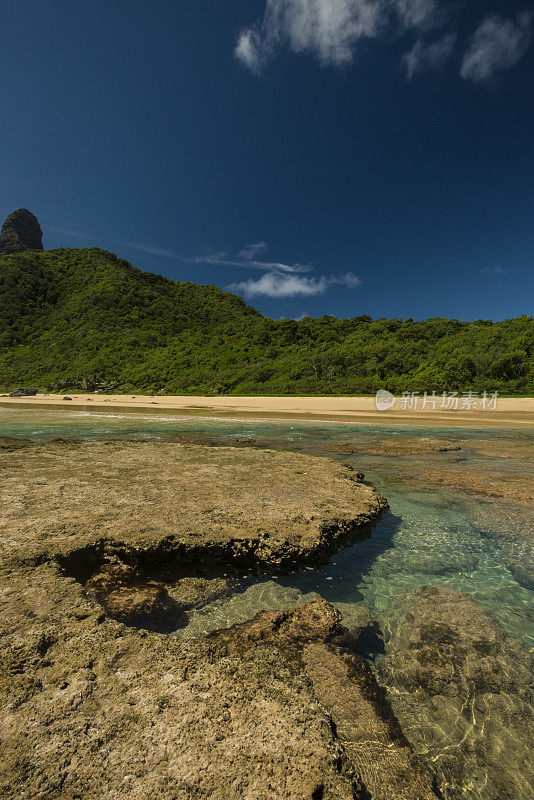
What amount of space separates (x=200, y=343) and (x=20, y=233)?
295 feet

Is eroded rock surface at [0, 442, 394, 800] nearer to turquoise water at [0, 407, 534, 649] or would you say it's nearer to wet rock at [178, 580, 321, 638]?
wet rock at [178, 580, 321, 638]

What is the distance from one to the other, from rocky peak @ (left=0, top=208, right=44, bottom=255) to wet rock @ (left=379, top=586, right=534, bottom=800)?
452 feet

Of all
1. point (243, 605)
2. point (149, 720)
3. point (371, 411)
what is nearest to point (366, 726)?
point (149, 720)

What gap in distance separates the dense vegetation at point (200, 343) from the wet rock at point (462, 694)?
3672 centimetres

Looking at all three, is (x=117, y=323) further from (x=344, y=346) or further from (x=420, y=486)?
(x=420, y=486)

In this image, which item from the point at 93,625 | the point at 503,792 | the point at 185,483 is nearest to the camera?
the point at 503,792

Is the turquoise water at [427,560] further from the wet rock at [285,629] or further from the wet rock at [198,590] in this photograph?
the wet rock at [285,629]

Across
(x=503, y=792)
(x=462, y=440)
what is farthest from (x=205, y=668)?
(x=462, y=440)

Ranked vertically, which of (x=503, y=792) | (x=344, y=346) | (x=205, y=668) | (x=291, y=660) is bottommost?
(x=503, y=792)

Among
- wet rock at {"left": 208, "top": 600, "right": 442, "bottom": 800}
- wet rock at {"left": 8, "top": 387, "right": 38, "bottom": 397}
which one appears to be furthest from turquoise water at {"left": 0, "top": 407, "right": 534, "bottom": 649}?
wet rock at {"left": 8, "top": 387, "right": 38, "bottom": 397}

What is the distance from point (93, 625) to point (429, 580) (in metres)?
4.09

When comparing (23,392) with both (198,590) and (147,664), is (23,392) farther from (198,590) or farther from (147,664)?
(147,664)

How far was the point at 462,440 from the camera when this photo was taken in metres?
15.0

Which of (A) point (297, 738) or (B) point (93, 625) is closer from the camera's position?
(A) point (297, 738)
